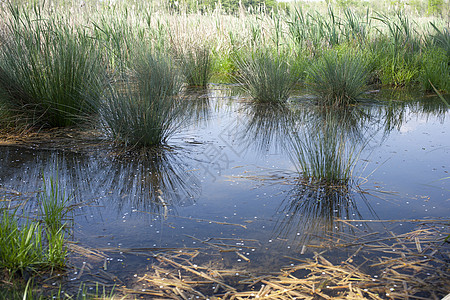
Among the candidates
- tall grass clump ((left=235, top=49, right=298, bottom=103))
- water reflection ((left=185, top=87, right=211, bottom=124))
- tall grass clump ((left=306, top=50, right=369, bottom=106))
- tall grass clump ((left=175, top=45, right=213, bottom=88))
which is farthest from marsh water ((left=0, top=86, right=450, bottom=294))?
tall grass clump ((left=175, top=45, right=213, bottom=88))

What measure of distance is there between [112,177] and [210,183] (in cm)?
77

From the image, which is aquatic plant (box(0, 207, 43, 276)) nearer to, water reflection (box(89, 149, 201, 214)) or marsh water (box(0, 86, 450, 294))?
marsh water (box(0, 86, 450, 294))

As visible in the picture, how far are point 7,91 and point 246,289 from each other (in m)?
3.63

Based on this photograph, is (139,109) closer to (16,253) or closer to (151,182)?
(151,182)

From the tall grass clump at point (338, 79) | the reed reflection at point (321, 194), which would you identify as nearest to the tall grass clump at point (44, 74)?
the reed reflection at point (321, 194)

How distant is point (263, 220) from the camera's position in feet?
8.74

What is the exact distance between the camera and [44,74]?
14.9 feet

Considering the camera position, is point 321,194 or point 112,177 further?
point 112,177

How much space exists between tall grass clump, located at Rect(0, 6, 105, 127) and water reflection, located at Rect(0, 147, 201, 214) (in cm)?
66

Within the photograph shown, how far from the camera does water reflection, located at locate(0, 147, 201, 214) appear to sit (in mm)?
3006

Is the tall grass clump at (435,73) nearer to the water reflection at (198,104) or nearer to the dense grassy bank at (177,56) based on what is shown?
the dense grassy bank at (177,56)

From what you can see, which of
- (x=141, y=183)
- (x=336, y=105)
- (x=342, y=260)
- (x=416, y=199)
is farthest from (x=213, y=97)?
(x=342, y=260)

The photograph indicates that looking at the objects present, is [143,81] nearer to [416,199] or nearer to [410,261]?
[416,199]

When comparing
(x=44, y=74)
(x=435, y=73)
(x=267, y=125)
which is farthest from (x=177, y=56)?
(x=435, y=73)
